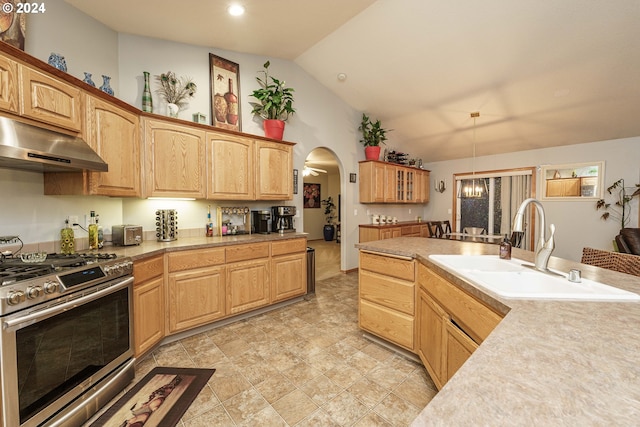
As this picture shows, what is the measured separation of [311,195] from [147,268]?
7.42 m

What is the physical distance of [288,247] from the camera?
334 cm

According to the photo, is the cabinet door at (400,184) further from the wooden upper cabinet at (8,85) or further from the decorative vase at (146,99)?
the wooden upper cabinet at (8,85)

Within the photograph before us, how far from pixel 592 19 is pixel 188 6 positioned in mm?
3996

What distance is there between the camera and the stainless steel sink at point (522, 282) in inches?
43.0

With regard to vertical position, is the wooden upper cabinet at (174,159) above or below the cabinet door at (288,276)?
above

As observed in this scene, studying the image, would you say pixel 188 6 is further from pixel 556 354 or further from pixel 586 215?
pixel 586 215

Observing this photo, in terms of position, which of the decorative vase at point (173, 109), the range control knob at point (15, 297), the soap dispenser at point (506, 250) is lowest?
the range control knob at point (15, 297)

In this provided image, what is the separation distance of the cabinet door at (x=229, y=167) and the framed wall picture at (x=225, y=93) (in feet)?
1.32

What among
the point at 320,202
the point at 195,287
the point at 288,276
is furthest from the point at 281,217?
the point at 320,202

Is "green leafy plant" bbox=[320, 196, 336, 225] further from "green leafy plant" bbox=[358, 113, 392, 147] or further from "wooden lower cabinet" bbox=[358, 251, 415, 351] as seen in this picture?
"wooden lower cabinet" bbox=[358, 251, 415, 351]

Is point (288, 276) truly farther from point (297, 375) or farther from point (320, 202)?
point (320, 202)

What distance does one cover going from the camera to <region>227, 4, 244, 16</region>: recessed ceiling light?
103 inches

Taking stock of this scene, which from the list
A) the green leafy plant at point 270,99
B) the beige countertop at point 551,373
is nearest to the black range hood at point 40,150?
the green leafy plant at point 270,99

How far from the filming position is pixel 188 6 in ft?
8.25
